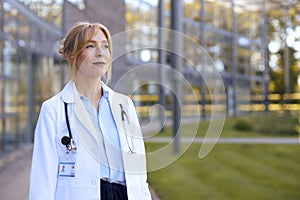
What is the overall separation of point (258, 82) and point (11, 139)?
20.0m

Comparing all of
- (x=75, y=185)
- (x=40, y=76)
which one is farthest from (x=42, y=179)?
(x=40, y=76)

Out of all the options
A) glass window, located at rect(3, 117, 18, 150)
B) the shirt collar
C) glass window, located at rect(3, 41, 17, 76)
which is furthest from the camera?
glass window, located at rect(3, 117, 18, 150)

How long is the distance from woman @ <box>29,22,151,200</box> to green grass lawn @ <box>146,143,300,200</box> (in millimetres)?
4312

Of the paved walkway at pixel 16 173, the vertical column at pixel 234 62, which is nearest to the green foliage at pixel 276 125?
the paved walkway at pixel 16 173

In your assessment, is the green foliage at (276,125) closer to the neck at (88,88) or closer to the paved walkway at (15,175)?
the paved walkway at (15,175)

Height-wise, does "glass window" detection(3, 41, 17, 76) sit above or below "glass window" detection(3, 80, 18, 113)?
above

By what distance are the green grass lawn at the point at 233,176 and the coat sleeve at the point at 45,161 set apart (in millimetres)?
4469

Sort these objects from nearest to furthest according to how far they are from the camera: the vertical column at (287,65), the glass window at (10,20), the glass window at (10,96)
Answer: the glass window at (10,20), the glass window at (10,96), the vertical column at (287,65)

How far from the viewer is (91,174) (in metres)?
1.94

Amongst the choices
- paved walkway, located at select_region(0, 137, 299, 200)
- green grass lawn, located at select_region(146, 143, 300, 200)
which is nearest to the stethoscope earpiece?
paved walkway, located at select_region(0, 137, 299, 200)

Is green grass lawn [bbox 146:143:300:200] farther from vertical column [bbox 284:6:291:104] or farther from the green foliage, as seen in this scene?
vertical column [bbox 284:6:291:104]

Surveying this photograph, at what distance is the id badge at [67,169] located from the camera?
6.31 ft

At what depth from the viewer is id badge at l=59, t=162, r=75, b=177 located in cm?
192

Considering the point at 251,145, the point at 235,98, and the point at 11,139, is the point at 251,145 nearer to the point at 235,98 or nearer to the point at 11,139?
the point at 11,139
